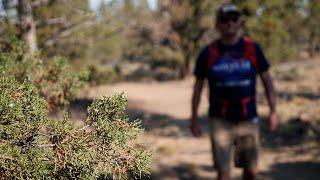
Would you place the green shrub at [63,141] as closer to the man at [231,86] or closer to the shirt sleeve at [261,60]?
the man at [231,86]

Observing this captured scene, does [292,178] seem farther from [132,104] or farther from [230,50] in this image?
[132,104]

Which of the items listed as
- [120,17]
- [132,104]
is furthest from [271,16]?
[120,17]

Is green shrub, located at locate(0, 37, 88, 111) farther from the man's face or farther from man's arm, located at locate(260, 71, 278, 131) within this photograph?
man's arm, located at locate(260, 71, 278, 131)

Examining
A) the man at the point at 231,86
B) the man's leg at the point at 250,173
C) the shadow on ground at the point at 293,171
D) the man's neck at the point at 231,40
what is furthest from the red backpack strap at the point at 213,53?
the shadow on ground at the point at 293,171

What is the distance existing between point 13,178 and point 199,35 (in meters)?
26.3

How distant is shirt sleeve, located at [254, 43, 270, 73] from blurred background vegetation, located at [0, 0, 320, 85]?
1.62 meters

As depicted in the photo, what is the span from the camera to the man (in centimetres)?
495

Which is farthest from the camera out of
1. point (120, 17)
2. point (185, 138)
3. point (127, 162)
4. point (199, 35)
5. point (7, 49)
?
point (199, 35)

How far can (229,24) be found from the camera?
495cm

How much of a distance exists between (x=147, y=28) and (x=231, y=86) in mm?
16996

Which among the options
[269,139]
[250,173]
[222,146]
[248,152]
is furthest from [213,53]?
[269,139]

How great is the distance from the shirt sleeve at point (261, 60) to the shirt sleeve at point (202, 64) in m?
0.53

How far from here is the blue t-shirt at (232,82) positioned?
495cm

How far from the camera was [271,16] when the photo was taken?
732 inches
